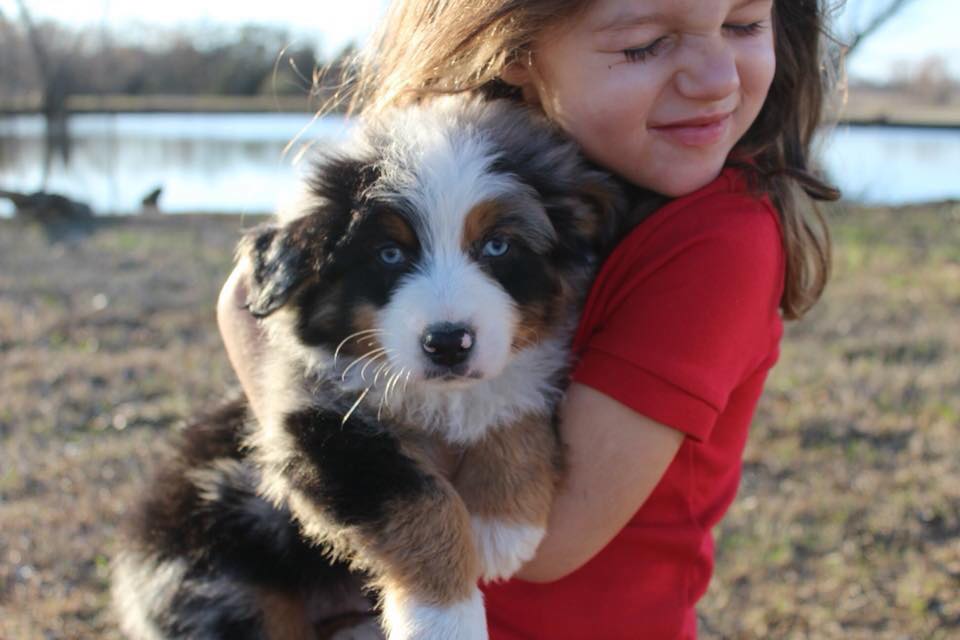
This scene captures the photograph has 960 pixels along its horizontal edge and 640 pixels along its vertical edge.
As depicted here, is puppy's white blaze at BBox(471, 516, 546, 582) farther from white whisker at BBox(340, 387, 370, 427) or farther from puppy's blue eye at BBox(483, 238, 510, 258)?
puppy's blue eye at BBox(483, 238, 510, 258)

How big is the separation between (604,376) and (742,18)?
77 cm

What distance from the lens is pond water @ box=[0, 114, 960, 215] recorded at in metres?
12.9

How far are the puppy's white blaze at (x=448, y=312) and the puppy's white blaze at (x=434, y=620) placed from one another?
431 millimetres

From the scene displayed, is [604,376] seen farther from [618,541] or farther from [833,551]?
[833,551]

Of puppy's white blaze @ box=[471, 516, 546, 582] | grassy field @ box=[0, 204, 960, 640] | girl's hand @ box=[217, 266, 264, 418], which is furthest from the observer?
grassy field @ box=[0, 204, 960, 640]

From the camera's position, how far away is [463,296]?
187 centimetres

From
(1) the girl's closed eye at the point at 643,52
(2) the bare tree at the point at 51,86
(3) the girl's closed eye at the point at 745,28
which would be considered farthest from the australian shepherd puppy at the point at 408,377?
(2) the bare tree at the point at 51,86

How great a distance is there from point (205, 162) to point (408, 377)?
56.3 feet

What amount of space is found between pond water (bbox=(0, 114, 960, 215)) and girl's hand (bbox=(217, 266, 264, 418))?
7.04 meters

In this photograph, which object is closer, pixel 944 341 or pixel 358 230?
pixel 358 230

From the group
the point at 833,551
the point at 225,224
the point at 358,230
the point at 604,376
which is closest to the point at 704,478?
the point at 604,376

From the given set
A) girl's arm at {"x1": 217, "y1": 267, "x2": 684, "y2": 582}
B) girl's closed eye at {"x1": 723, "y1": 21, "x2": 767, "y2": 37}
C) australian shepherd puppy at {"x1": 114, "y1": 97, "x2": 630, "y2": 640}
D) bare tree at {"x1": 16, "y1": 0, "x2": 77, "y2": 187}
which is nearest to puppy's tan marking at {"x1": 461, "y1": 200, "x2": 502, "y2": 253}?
australian shepherd puppy at {"x1": 114, "y1": 97, "x2": 630, "y2": 640}

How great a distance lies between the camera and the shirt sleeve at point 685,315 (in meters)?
1.95

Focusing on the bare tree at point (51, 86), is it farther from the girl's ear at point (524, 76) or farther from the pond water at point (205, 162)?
the girl's ear at point (524, 76)
